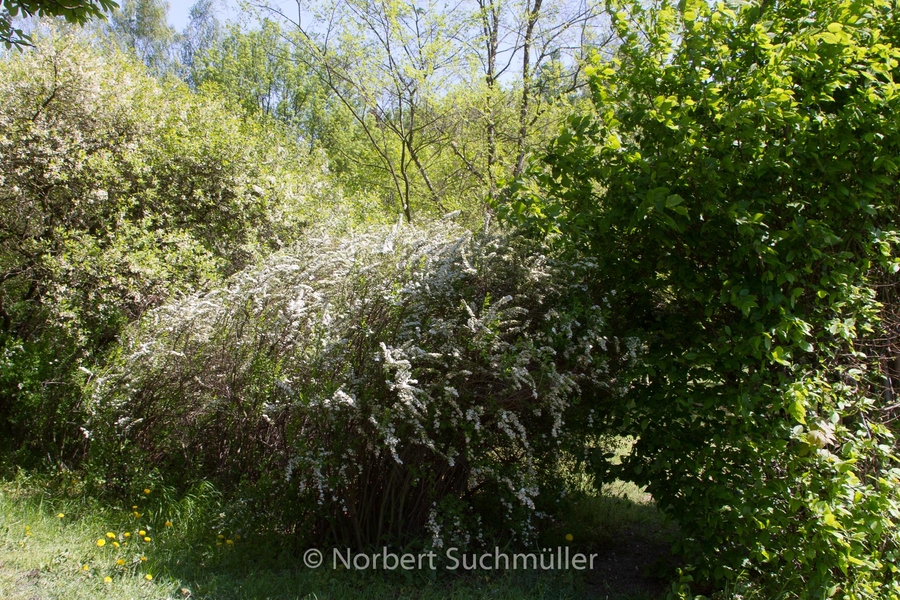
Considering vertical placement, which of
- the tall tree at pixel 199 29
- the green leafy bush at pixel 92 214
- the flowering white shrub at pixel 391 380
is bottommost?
the flowering white shrub at pixel 391 380

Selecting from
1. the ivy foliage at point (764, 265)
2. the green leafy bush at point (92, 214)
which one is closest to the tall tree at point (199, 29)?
the green leafy bush at point (92, 214)

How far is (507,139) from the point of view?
1192 cm

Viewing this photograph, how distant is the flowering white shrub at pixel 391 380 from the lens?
12.9 ft

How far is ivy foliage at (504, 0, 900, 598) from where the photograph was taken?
3.44 metres

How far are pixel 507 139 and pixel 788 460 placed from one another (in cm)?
914

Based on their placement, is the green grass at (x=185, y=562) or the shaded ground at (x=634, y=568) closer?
the green grass at (x=185, y=562)

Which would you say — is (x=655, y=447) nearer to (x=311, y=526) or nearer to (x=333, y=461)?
(x=333, y=461)

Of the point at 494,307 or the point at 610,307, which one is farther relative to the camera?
the point at 610,307

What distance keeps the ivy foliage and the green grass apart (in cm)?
99

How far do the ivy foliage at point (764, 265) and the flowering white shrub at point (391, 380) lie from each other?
1.82 feet

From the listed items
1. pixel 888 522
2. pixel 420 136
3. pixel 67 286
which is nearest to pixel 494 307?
pixel 888 522

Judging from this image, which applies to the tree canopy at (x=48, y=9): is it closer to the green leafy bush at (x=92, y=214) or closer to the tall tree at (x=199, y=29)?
the green leafy bush at (x=92, y=214)

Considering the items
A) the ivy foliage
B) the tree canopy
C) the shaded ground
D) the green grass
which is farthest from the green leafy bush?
the shaded ground

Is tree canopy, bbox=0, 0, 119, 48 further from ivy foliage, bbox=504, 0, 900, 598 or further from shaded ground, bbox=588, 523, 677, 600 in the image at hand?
shaded ground, bbox=588, 523, 677, 600
